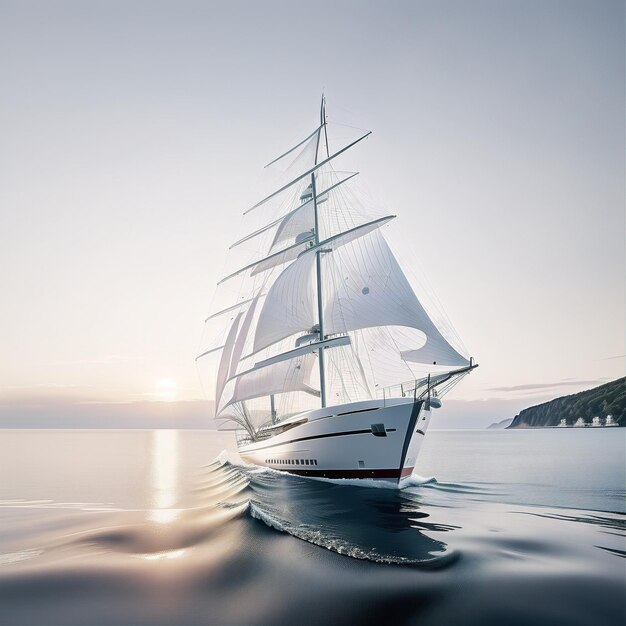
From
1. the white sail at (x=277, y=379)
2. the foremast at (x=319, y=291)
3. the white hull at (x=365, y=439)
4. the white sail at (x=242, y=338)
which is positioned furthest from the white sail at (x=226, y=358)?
the white hull at (x=365, y=439)

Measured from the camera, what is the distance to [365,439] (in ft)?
93.1

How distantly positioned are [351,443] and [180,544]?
16451 mm

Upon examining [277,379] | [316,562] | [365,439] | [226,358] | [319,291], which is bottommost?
[316,562]

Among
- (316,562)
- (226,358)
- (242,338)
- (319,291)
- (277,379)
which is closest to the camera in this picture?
(316,562)

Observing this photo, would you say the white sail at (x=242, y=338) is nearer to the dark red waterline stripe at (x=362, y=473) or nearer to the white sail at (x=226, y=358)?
the white sail at (x=226, y=358)

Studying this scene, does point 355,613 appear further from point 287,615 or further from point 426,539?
point 426,539

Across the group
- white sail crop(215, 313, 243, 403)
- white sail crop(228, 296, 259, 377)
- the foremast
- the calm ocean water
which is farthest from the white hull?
white sail crop(215, 313, 243, 403)

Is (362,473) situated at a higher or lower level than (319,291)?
lower

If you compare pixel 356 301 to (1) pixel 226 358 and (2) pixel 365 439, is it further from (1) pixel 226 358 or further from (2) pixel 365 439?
(1) pixel 226 358

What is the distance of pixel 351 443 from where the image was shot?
29.0 m

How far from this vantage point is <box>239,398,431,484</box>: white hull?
91.0 feet

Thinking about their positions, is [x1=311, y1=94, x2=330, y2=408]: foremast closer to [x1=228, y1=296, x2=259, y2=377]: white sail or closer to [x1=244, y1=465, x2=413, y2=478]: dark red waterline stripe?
[x1=244, y1=465, x2=413, y2=478]: dark red waterline stripe

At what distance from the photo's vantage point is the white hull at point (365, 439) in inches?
1092

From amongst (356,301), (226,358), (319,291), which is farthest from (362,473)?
(226,358)
